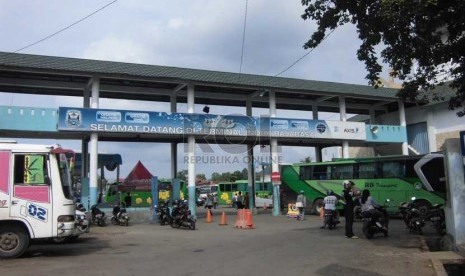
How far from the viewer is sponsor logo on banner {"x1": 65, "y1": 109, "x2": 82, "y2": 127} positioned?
24.9 metres

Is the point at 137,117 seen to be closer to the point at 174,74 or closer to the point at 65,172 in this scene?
the point at 174,74

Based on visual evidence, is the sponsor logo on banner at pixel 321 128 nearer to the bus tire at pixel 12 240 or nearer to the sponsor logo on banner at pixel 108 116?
the sponsor logo on banner at pixel 108 116

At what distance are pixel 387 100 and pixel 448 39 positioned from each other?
920 inches

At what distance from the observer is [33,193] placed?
39.1ft

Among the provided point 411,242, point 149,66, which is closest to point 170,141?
point 149,66

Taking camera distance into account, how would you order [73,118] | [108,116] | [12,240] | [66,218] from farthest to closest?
[108,116] < [73,118] < [66,218] < [12,240]

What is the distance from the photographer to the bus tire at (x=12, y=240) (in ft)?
38.4

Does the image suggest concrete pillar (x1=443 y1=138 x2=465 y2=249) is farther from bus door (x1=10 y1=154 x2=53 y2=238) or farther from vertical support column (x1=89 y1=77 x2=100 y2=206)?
vertical support column (x1=89 y1=77 x2=100 y2=206)

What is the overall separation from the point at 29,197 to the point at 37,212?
42 cm

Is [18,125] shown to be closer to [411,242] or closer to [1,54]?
[1,54]

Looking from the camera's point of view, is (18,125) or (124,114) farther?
(124,114)

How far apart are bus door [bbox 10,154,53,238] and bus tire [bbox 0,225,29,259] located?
0.32 meters

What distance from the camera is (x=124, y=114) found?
86.5 ft

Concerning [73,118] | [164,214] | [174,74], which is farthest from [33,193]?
[174,74]
